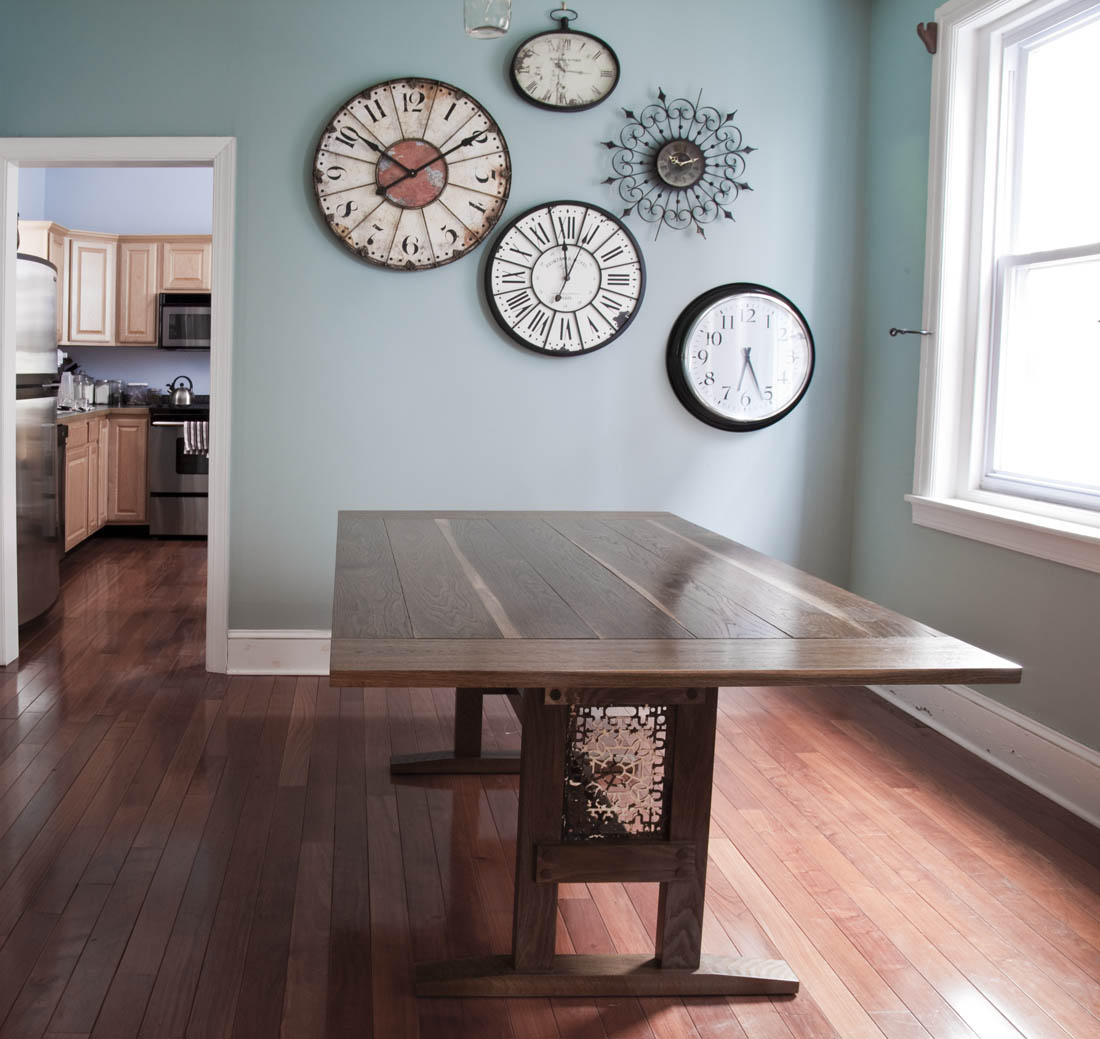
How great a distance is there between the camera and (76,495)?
22.1ft

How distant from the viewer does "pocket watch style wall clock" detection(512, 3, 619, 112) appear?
4.06m

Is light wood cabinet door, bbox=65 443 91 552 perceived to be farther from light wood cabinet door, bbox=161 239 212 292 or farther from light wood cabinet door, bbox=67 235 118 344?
light wood cabinet door, bbox=161 239 212 292

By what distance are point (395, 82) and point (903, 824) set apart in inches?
118

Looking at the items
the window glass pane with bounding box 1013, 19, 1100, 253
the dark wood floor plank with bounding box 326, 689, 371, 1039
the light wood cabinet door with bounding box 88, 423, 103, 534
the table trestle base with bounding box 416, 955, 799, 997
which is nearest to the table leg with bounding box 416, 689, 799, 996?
the table trestle base with bounding box 416, 955, 799, 997

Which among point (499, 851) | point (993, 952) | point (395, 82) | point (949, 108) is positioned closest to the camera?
point (993, 952)

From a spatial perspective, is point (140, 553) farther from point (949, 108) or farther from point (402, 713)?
point (949, 108)

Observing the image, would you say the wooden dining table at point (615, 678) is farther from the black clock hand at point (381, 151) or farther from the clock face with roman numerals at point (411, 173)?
the black clock hand at point (381, 151)

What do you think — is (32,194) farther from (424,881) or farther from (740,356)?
(424,881)

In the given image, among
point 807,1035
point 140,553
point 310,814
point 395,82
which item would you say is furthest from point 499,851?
point 140,553

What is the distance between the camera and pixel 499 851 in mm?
2732

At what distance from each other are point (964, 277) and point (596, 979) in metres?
2.65

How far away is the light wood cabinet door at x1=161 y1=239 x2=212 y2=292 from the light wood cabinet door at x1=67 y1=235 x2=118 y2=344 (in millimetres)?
342

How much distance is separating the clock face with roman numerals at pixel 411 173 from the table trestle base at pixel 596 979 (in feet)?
8.77

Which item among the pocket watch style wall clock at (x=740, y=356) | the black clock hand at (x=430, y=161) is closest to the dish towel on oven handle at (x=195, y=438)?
the black clock hand at (x=430, y=161)
